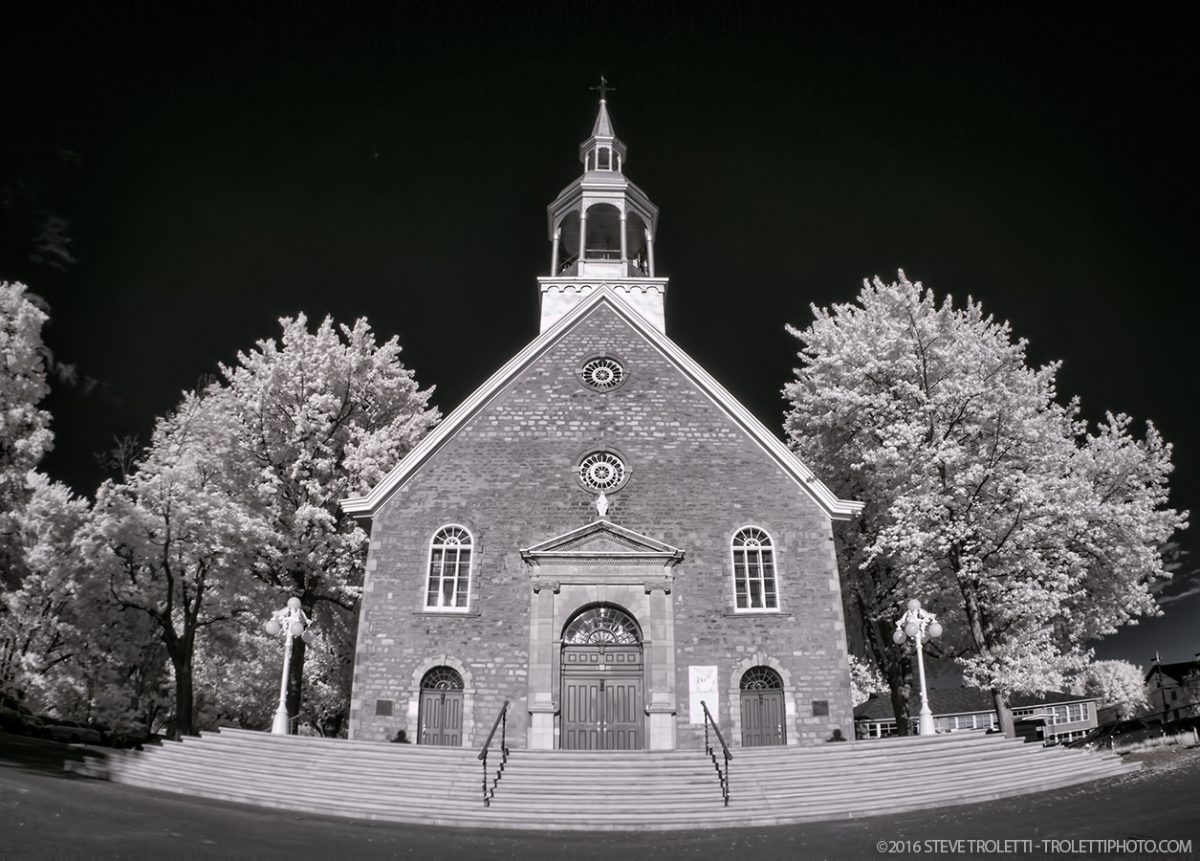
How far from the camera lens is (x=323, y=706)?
83.4 ft

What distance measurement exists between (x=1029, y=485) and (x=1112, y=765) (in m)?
5.78

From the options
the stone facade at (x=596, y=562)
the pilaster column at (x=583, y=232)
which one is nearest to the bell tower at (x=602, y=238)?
the pilaster column at (x=583, y=232)

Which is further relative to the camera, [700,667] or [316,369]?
[316,369]

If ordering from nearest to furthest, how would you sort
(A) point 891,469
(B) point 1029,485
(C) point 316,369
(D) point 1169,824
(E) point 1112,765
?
(D) point 1169,824 → (E) point 1112,765 → (B) point 1029,485 → (A) point 891,469 → (C) point 316,369

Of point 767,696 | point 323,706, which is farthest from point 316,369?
point 767,696

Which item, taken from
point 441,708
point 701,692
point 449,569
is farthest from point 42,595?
point 701,692

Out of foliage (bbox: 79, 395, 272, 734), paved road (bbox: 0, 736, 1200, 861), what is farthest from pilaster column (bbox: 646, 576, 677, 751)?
foliage (bbox: 79, 395, 272, 734)

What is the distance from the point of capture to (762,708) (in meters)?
19.1

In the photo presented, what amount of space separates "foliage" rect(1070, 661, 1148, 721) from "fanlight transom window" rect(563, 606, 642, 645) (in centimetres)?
6847

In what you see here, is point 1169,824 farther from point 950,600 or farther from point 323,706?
point 323,706

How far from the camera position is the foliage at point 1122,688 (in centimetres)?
7788

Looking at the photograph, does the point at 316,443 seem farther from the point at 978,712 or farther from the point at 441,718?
the point at 978,712

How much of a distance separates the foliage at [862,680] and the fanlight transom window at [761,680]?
491cm

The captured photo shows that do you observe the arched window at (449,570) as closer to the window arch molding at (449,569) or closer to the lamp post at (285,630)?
the window arch molding at (449,569)
